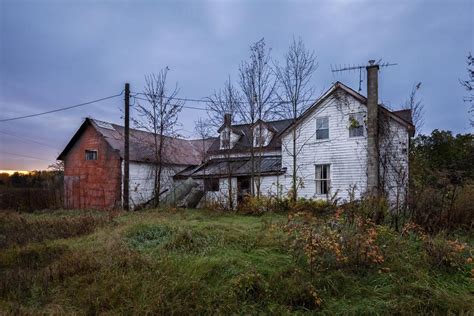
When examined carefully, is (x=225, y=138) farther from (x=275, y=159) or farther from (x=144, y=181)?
(x=144, y=181)

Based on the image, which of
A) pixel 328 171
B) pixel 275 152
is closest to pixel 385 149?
pixel 328 171

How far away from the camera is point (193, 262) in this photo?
523cm

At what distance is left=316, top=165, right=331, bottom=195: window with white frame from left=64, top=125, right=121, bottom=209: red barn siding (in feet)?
40.7

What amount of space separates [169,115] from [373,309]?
16.8 metres

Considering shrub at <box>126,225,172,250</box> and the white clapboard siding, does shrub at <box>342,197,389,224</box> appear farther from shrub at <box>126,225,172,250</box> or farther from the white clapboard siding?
the white clapboard siding

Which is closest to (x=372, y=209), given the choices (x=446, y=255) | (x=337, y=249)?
(x=446, y=255)

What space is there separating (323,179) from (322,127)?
2.95m

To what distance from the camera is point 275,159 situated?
797 inches

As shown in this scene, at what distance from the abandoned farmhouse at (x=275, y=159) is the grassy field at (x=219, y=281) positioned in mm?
7162

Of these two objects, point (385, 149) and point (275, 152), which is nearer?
point (385, 149)

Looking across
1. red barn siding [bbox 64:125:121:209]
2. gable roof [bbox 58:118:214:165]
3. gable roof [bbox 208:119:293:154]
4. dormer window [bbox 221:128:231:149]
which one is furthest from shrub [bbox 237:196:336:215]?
red barn siding [bbox 64:125:121:209]

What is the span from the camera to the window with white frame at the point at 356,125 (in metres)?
16.7

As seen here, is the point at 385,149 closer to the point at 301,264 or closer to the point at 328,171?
the point at 328,171

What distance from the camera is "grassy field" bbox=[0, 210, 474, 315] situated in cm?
419
